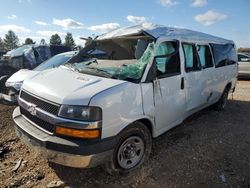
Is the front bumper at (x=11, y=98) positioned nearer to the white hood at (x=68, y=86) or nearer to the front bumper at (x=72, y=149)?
the white hood at (x=68, y=86)

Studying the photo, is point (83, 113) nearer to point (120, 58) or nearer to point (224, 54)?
point (120, 58)

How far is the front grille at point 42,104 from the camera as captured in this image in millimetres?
3223

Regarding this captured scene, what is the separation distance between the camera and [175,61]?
4465 millimetres

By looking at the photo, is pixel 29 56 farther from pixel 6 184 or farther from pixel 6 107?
pixel 6 184

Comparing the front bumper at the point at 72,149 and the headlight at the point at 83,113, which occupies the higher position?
the headlight at the point at 83,113

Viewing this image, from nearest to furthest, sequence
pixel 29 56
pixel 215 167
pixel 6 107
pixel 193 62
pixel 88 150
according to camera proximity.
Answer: pixel 88 150 → pixel 215 167 → pixel 193 62 → pixel 6 107 → pixel 29 56

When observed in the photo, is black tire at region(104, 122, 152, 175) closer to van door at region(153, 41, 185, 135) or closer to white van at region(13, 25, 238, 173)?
white van at region(13, 25, 238, 173)

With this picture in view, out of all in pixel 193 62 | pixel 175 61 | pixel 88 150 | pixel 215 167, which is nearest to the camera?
pixel 88 150

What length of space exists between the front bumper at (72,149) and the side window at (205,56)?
3073 millimetres

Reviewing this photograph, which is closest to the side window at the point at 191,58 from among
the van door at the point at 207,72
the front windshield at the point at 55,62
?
the van door at the point at 207,72

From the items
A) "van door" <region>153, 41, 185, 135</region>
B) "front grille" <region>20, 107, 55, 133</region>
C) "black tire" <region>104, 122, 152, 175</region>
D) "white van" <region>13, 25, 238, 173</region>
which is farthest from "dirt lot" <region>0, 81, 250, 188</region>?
"front grille" <region>20, 107, 55, 133</region>

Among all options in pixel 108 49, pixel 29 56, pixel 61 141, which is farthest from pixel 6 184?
pixel 29 56

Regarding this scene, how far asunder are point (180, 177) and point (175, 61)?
1878mm

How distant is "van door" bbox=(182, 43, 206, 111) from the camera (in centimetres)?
479
